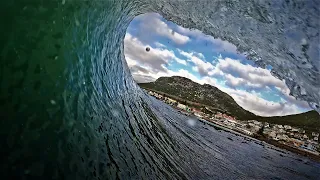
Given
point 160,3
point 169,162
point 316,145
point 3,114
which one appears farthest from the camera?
point 316,145

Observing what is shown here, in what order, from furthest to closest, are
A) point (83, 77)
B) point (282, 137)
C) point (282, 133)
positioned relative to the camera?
1. point (282, 133)
2. point (282, 137)
3. point (83, 77)

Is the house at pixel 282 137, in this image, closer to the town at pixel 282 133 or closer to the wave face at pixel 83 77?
the town at pixel 282 133

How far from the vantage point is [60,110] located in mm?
3584

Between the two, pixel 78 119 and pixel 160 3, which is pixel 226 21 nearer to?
pixel 160 3

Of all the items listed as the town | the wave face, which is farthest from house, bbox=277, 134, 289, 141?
the wave face

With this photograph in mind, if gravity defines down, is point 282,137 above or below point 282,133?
below

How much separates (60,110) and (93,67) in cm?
177

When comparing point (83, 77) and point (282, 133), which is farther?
point (282, 133)

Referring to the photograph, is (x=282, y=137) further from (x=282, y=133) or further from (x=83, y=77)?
(x=83, y=77)

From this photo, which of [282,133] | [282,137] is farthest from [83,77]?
[282,133]

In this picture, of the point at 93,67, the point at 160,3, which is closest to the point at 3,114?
Answer: the point at 93,67

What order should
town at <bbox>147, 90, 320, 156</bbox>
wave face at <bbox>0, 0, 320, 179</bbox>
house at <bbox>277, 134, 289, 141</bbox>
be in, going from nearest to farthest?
wave face at <bbox>0, 0, 320, 179</bbox> → town at <bbox>147, 90, 320, 156</bbox> → house at <bbox>277, 134, 289, 141</bbox>

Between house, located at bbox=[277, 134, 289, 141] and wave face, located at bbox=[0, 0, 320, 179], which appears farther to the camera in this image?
house, located at bbox=[277, 134, 289, 141]

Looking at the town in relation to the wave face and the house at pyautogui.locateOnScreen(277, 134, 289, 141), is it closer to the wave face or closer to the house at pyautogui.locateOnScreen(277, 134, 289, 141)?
the house at pyautogui.locateOnScreen(277, 134, 289, 141)
